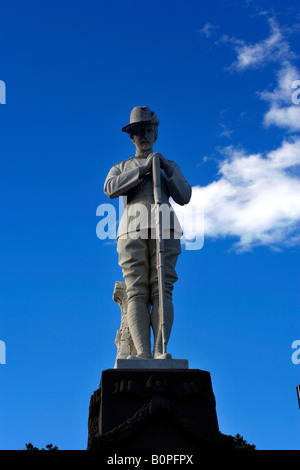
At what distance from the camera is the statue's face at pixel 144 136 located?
10203mm

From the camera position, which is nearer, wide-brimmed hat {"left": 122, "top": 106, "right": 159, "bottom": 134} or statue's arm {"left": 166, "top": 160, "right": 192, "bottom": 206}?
statue's arm {"left": 166, "top": 160, "right": 192, "bottom": 206}

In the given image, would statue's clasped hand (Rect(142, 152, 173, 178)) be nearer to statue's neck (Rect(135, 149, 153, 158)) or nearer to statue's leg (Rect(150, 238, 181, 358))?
statue's neck (Rect(135, 149, 153, 158))

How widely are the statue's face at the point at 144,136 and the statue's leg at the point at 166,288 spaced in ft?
6.04

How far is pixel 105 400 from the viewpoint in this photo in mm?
7695

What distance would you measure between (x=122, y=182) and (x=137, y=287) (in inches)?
68.4

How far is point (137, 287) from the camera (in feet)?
29.6

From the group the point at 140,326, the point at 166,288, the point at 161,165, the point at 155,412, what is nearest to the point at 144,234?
the point at 166,288

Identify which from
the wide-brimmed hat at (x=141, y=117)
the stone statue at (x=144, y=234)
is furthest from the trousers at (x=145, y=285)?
the wide-brimmed hat at (x=141, y=117)

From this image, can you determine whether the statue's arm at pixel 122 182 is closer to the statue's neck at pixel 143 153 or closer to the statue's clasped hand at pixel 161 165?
the statue's clasped hand at pixel 161 165

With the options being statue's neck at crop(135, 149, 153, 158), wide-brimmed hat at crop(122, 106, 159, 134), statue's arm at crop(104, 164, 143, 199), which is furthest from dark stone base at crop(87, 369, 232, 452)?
wide-brimmed hat at crop(122, 106, 159, 134)

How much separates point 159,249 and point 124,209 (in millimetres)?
1181

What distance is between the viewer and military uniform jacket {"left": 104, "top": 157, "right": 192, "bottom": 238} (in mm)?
9445
